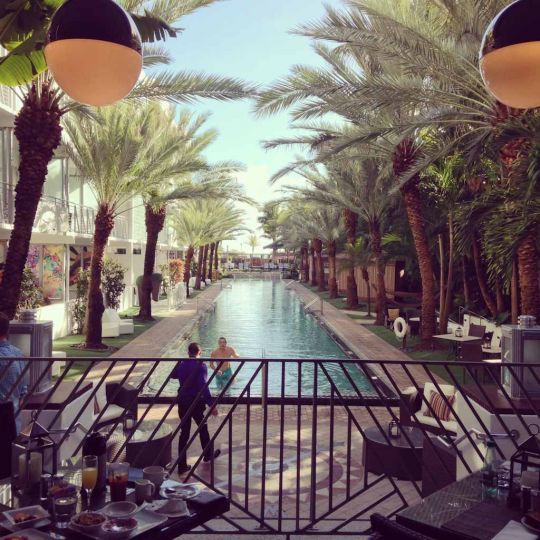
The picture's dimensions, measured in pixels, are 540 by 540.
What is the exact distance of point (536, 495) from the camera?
2.77m

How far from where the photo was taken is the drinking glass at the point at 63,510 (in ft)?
8.97

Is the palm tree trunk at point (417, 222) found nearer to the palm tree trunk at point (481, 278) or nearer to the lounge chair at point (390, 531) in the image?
the palm tree trunk at point (481, 278)

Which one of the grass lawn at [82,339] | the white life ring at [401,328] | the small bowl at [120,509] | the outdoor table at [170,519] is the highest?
the small bowl at [120,509]

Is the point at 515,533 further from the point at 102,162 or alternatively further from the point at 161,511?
the point at 102,162

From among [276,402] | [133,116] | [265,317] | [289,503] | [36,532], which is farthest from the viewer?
[265,317]

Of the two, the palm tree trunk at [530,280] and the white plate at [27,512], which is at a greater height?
the palm tree trunk at [530,280]

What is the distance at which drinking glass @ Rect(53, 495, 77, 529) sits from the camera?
273 centimetres

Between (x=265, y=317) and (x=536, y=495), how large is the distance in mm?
24177

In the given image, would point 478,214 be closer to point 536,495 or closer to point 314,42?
point 314,42

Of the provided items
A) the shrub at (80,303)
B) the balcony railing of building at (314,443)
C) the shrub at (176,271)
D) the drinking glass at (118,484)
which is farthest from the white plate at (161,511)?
the shrub at (176,271)

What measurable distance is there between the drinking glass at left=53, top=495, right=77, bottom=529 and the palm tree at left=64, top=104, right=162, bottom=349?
1334 cm

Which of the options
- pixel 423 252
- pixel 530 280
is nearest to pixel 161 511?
pixel 530 280

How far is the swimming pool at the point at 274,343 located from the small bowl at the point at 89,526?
822 cm

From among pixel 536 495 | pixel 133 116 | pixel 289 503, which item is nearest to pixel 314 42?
pixel 133 116
